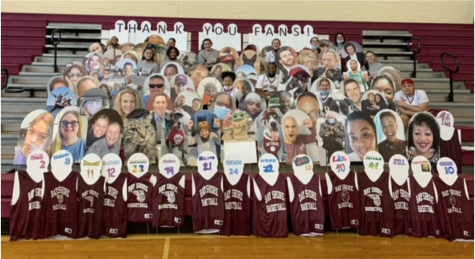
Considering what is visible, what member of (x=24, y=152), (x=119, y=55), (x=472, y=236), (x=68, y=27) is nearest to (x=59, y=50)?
(x=68, y=27)

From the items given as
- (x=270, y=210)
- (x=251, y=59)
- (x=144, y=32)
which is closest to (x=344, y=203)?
(x=270, y=210)

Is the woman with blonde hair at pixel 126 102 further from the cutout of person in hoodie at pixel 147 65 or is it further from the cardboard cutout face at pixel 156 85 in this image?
the cutout of person in hoodie at pixel 147 65

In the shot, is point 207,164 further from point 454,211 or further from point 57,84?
point 57,84

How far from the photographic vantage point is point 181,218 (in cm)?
295

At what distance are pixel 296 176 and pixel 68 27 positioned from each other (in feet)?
19.8

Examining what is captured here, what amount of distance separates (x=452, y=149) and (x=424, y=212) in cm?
78

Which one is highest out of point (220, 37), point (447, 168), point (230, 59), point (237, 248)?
point (220, 37)

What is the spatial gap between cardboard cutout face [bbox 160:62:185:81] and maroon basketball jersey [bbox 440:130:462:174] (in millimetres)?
2906

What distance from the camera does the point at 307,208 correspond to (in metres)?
2.94

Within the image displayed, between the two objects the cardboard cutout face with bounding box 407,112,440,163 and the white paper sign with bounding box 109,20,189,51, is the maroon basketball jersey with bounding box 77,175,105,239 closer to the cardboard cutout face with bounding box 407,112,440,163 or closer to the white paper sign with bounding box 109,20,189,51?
the cardboard cutout face with bounding box 407,112,440,163

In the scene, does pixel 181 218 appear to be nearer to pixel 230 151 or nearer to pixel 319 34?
pixel 230 151

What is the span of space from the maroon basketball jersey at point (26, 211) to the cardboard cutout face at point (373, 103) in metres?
2.92

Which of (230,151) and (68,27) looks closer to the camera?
(230,151)

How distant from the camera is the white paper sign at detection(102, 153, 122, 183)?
2.96 meters
